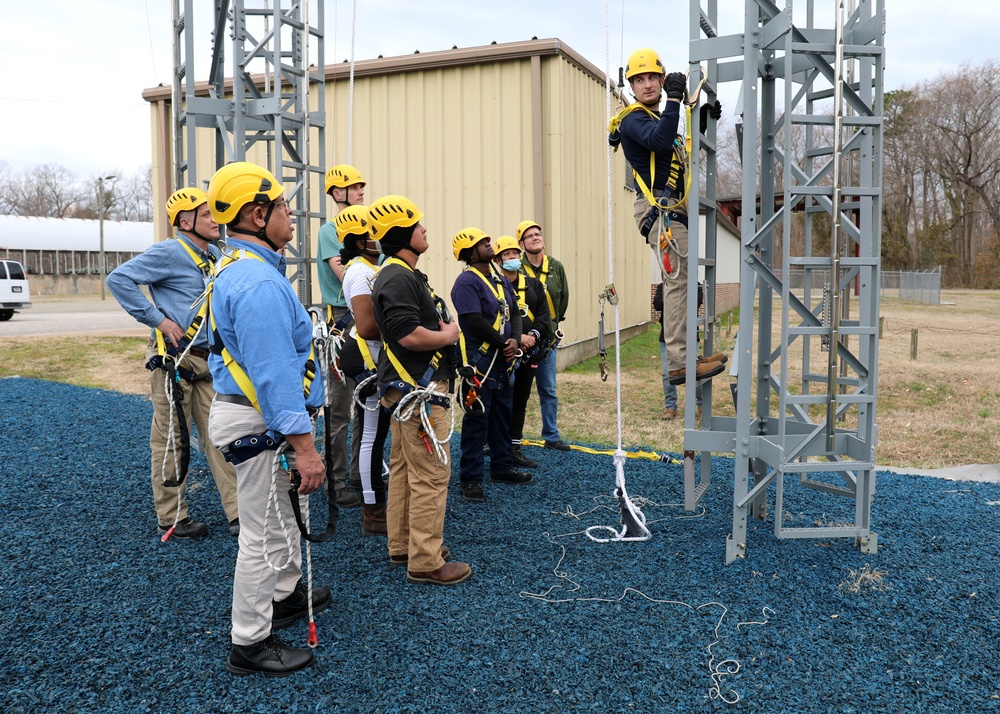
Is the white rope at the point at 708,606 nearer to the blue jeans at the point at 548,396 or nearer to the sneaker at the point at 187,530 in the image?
the sneaker at the point at 187,530

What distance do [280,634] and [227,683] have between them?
1.62 ft

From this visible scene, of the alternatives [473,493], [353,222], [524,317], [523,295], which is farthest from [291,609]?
[523,295]

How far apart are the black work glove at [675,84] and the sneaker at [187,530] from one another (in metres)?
4.20

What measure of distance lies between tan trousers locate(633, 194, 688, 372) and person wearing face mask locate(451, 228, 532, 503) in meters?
1.37

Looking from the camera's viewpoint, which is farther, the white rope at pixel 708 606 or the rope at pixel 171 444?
the rope at pixel 171 444

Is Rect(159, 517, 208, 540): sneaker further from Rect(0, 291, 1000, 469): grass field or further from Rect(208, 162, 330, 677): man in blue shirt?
Rect(0, 291, 1000, 469): grass field

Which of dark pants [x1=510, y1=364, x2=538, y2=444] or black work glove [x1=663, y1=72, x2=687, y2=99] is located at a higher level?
black work glove [x1=663, y1=72, x2=687, y2=99]

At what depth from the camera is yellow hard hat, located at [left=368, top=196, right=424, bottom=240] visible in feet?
14.0

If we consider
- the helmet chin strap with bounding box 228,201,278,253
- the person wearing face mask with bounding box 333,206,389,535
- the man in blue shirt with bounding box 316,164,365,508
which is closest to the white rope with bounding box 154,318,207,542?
the person wearing face mask with bounding box 333,206,389,535

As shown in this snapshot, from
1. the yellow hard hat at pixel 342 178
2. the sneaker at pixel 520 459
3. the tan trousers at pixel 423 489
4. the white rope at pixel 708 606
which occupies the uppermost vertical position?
the yellow hard hat at pixel 342 178

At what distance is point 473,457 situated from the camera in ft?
19.8

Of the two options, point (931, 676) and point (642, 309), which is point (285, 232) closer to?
point (931, 676)

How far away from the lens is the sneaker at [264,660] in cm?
336

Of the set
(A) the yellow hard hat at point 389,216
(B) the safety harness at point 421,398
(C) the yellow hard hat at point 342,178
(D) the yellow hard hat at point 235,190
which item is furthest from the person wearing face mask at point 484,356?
(D) the yellow hard hat at point 235,190
